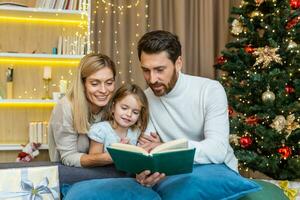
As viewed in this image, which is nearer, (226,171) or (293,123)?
(226,171)

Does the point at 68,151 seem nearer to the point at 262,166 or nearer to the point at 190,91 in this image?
the point at 190,91

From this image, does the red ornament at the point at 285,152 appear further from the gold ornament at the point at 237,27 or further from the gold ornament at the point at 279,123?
the gold ornament at the point at 237,27

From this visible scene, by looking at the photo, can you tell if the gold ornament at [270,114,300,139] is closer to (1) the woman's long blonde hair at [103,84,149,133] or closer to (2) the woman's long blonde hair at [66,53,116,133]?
(1) the woman's long blonde hair at [103,84,149,133]

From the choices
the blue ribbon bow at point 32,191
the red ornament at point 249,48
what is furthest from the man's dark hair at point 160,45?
the red ornament at point 249,48

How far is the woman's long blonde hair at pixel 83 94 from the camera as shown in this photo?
2153mm

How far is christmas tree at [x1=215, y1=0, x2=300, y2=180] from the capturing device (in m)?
3.23

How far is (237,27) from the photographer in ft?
11.5

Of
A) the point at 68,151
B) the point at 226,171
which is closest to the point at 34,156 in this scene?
the point at 68,151

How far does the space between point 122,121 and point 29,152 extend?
1.77 m

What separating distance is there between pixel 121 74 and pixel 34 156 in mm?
1083

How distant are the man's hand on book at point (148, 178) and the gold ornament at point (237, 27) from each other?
6.63 feet

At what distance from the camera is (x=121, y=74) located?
418cm

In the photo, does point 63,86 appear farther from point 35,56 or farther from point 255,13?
point 255,13

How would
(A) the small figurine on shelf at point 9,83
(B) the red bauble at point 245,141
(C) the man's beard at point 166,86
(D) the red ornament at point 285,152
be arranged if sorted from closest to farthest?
(C) the man's beard at point 166,86, (D) the red ornament at point 285,152, (B) the red bauble at point 245,141, (A) the small figurine on shelf at point 9,83
